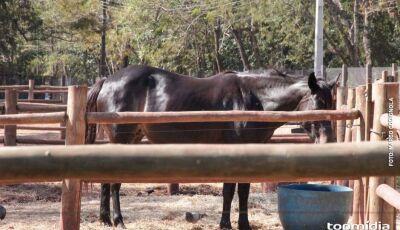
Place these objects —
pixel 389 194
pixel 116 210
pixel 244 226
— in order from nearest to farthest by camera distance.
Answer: pixel 389 194
pixel 244 226
pixel 116 210

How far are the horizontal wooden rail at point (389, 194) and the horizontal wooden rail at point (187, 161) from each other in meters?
1.53

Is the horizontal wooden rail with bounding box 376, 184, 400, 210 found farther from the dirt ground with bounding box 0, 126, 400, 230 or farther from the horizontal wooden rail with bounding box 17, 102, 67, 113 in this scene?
the horizontal wooden rail with bounding box 17, 102, 67, 113

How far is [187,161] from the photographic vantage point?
5.99 feet

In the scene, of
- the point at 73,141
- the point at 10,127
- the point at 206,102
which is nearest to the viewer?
the point at 73,141

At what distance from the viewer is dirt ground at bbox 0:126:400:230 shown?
6441 millimetres

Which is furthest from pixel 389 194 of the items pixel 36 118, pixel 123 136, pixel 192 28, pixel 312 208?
pixel 192 28

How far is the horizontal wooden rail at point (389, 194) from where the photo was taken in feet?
11.2

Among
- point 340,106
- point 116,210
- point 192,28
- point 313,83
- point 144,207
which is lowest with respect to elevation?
point 144,207

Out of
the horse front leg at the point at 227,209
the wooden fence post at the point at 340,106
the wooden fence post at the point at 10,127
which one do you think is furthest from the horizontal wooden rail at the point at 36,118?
the wooden fence post at the point at 10,127

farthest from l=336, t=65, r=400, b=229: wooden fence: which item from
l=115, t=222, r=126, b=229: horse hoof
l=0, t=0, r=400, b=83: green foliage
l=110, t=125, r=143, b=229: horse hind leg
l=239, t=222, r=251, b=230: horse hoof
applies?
l=0, t=0, r=400, b=83: green foliage

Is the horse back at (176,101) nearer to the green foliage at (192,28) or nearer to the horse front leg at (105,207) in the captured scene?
the horse front leg at (105,207)

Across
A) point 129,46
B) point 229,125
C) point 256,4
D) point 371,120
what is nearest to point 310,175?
point 371,120

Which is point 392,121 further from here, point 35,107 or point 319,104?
point 35,107

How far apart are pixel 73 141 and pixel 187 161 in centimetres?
258
